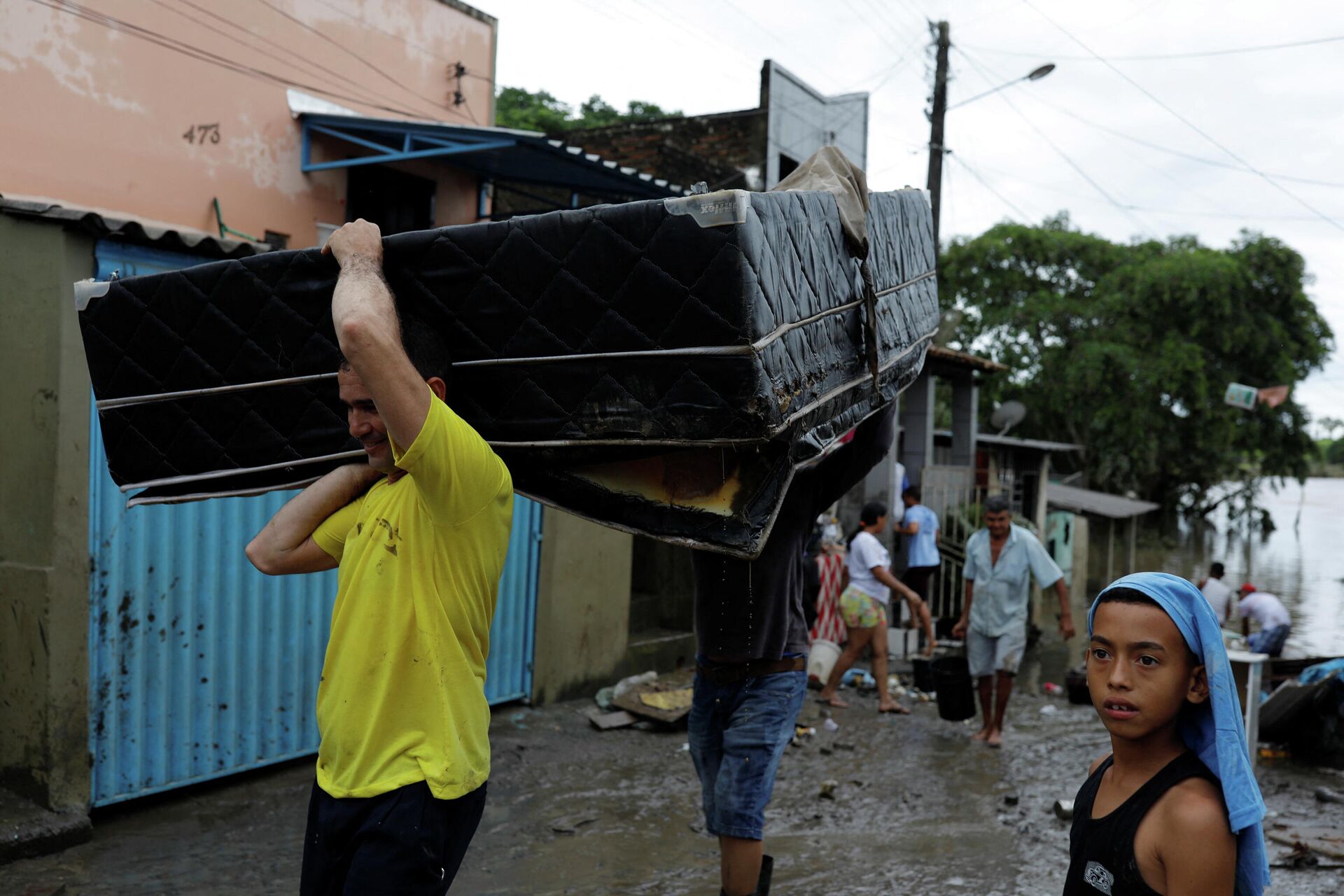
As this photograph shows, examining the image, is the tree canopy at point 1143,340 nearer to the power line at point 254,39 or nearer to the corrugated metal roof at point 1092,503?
the corrugated metal roof at point 1092,503

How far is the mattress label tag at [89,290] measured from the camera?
2682 mm

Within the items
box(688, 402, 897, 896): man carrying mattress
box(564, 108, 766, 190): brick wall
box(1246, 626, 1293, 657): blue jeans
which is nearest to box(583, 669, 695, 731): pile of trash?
box(688, 402, 897, 896): man carrying mattress

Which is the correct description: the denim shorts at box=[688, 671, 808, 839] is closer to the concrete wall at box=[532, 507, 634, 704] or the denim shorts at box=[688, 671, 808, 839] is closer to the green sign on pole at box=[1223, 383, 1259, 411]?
the concrete wall at box=[532, 507, 634, 704]

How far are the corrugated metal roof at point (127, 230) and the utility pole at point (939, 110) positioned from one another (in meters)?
10.7

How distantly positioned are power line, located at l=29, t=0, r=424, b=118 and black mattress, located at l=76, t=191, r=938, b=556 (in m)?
6.21

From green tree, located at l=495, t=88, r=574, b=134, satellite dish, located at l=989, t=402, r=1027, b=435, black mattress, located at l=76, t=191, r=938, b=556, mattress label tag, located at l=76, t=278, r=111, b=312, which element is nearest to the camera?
black mattress, located at l=76, t=191, r=938, b=556

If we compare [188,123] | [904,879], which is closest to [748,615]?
[904,879]

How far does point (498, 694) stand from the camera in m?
7.06

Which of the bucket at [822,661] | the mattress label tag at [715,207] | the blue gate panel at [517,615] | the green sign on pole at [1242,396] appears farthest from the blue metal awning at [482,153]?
the green sign on pole at [1242,396]

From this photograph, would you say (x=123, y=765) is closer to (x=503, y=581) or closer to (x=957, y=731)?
(x=503, y=581)

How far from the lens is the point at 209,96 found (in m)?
8.55

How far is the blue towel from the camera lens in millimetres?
1795

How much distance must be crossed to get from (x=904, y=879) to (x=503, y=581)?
A: 3.40 m

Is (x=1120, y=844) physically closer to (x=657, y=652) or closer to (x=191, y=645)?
(x=191, y=645)
